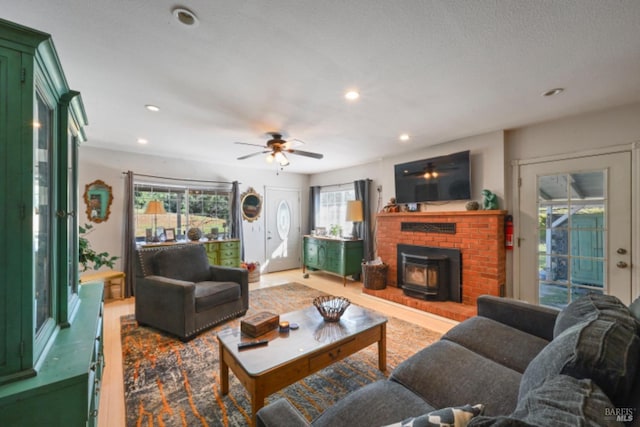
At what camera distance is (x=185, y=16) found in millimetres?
1419

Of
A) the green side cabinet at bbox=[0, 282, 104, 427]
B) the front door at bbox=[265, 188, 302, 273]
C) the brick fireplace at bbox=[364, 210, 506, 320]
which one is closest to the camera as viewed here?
the green side cabinet at bbox=[0, 282, 104, 427]

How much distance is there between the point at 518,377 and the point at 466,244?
247 cm

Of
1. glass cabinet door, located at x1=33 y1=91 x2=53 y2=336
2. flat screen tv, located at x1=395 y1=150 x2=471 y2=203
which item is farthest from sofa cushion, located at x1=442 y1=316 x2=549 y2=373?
glass cabinet door, located at x1=33 y1=91 x2=53 y2=336

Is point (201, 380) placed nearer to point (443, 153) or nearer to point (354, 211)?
point (354, 211)

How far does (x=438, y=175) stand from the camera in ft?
12.8

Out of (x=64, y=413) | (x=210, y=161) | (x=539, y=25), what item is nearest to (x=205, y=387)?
(x=64, y=413)

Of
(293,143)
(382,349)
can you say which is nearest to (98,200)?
(293,143)

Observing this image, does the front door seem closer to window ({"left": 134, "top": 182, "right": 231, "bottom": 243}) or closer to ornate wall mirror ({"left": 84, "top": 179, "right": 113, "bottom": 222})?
window ({"left": 134, "top": 182, "right": 231, "bottom": 243})

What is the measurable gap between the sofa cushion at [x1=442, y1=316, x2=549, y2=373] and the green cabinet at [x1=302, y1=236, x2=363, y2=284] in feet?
10.3

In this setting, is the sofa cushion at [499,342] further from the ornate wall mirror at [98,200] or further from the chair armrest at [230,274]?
the ornate wall mirror at [98,200]

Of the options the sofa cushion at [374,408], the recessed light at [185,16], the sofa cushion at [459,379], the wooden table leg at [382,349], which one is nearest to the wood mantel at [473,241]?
the wooden table leg at [382,349]

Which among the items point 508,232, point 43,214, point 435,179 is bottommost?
point 508,232

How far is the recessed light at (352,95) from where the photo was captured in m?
2.30

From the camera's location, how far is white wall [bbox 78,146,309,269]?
4.17 m
